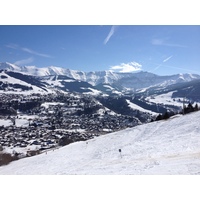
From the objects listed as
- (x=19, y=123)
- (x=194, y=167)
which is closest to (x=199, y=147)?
(x=194, y=167)

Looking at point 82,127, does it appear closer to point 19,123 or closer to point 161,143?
point 19,123

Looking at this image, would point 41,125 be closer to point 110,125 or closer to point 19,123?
point 19,123

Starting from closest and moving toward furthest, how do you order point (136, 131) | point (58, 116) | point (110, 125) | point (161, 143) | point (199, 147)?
1. point (199, 147)
2. point (161, 143)
3. point (136, 131)
4. point (110, 125)
5. point (58, 116)

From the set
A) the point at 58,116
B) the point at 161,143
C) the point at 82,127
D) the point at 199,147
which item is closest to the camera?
the point at 199,147

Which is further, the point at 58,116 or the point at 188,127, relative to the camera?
the point at 58,116

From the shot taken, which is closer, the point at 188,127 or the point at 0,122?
the point at 188,127

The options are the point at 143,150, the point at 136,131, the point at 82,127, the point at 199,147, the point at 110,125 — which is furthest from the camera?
the point at 110,125

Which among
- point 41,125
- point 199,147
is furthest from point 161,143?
point 41,125
